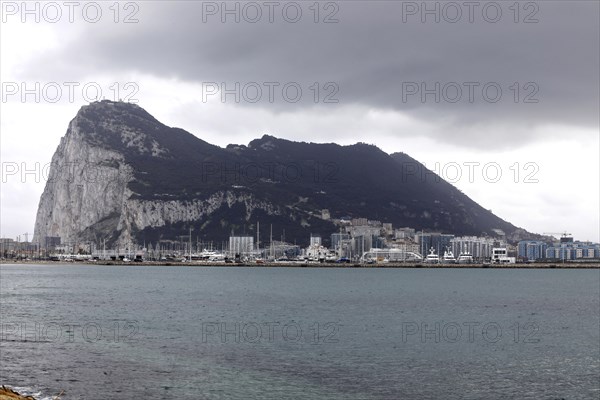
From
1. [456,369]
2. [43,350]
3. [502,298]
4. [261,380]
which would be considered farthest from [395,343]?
[502,298]

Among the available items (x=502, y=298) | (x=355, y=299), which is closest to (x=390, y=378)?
(x=355, y=299)

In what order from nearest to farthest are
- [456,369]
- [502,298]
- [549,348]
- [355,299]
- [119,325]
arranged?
[456,369], [549,348], [119,325], [355,299], [502,298]

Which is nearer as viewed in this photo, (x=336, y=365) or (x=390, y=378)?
(x=390, y=378)

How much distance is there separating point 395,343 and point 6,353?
31.8 metres

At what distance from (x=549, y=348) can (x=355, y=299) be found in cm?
6100

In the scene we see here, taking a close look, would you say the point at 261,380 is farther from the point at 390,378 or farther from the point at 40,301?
the point at 40,301

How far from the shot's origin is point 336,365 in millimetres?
47688

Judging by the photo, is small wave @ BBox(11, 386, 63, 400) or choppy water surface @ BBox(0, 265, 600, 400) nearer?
small wave @ BBox(11, 386, 63, 400)

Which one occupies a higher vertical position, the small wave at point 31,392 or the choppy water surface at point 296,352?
the small wave at point 31,392

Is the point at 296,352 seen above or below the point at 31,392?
below

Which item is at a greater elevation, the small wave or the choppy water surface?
the small wave

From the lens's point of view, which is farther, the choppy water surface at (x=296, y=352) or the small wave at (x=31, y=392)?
the choppy water surface at (x=296, y=352)

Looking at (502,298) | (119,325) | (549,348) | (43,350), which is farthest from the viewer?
(502,298)

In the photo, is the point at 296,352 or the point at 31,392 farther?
the point at 296,352
